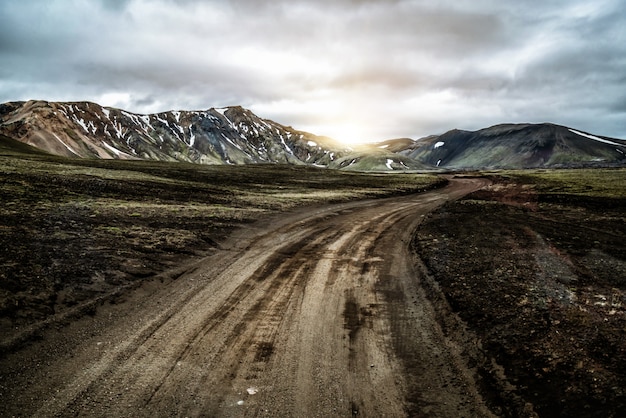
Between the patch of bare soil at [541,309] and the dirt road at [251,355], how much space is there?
0.85 m

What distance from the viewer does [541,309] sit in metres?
9.09

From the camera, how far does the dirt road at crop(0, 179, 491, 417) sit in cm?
598

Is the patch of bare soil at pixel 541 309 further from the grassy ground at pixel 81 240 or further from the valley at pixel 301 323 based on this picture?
the grassy ground at pixel 81 240

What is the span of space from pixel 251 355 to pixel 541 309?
23.4ft

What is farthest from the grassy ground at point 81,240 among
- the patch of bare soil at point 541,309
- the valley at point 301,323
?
the patch of bare soil at point 541,309

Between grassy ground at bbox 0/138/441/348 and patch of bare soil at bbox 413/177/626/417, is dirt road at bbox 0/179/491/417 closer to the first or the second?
patch of bare soil at bbox 413/177/626/417

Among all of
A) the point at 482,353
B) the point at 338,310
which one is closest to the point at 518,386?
the point at 482,353

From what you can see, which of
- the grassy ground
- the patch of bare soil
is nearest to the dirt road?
the patch of bare soil

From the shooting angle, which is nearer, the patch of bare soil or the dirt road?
the dirt road

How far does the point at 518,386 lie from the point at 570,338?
7.17 feet

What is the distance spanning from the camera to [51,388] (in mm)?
6125

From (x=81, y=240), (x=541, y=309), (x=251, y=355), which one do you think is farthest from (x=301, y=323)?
(x=81, y=240)

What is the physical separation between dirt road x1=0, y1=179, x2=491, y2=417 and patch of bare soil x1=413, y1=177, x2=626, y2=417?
85 centimetres

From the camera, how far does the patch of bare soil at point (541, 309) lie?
608 centimetres
